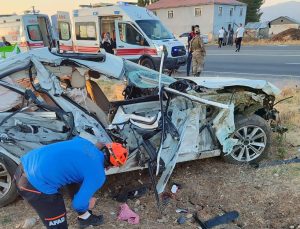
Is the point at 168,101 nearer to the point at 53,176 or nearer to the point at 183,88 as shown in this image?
the point at 183,88

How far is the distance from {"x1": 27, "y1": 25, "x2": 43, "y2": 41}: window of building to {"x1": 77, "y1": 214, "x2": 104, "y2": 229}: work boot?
14.8 m

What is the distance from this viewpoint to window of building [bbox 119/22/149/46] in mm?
13555

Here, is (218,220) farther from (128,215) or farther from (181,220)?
(128,215)

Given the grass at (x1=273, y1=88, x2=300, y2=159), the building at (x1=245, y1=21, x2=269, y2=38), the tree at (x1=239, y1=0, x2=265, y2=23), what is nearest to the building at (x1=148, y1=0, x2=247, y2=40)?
the building at (x1=245, y1=21, x2=269, y2=38)

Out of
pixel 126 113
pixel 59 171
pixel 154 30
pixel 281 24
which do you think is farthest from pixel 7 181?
pixel 281 24

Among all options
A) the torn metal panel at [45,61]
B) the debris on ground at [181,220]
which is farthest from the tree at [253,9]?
the debris on ground at [181,220]

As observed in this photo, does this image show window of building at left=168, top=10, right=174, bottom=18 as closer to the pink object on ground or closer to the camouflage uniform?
the camouflage uniform

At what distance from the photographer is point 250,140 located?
479cm

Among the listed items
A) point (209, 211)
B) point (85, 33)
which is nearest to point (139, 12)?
point (85, 33)

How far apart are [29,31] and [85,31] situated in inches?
113

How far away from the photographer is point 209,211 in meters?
3.82

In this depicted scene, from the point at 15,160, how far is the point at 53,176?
4.71ft

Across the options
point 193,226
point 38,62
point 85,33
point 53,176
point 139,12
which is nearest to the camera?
point 53,176

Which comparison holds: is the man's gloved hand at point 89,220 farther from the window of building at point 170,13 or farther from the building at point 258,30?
the window of building at point 170,13
